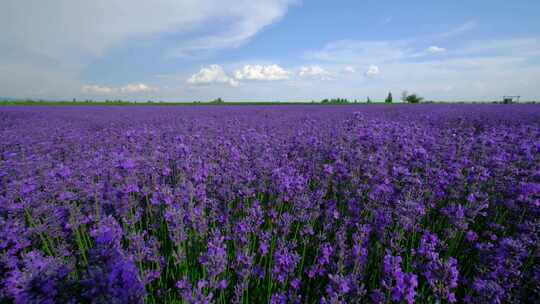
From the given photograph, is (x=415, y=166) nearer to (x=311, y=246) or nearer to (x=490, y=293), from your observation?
(x=311, y=246)

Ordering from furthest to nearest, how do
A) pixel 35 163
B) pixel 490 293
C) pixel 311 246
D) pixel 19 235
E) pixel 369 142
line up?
pixel 369 142 < pixel 35 163 < pixel 311 246 < pixel 19 235 < pixel 490 293

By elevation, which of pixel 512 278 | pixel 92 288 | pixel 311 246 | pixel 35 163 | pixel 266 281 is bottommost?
pixel 266 281

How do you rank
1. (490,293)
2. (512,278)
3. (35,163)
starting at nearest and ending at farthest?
(490,293) < (512,278) < (35,163)

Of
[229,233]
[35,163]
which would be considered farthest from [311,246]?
[35,163]

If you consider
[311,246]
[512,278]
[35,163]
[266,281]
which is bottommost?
[266,281]

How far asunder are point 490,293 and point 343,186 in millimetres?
1632

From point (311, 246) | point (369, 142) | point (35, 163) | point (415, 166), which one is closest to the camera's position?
point (311, 246)

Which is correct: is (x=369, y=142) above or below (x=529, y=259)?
above

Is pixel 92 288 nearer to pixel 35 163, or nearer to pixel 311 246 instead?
pixel 311 246

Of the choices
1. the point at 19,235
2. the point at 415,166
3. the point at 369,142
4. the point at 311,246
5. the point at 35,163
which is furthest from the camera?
the point at 369,142

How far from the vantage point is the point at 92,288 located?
978mm

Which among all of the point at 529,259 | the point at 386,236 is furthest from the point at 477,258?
the point at 386,236

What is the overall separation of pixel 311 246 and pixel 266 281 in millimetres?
458

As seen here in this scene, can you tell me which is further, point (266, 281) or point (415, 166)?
point (415, 166)
